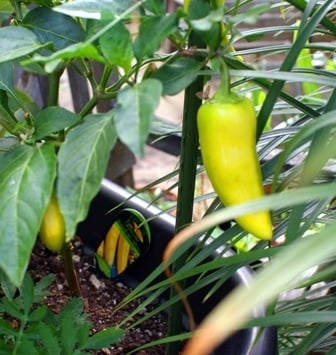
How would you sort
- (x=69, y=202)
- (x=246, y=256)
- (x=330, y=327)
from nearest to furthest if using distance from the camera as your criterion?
(x=69, y=202) → (x=246, y=256) → (x=330, y=327)

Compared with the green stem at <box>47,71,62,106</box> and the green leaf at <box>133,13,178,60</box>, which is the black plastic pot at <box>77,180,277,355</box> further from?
the green leaf at <box>133,13,178,60</box>

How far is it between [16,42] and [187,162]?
0.19 m

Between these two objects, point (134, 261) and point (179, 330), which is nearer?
point (179, 330)

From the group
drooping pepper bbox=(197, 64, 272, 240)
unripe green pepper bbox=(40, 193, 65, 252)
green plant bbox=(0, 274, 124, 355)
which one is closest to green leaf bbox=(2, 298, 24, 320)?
green plant bbox=(0, 274, 124, 355)

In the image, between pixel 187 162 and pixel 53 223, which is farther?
pixel 187 162

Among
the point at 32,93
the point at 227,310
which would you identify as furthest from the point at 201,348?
the point at 32,93

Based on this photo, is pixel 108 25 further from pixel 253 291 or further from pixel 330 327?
pixel 330 327

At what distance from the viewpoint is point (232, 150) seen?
436 mm

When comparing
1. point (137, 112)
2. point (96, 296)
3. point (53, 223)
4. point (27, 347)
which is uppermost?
point (137, 112)

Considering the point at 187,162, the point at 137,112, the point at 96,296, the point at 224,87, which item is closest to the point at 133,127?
the point at 137,112

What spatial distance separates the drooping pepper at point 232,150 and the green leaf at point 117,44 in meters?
0.07

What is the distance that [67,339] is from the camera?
21.2 inches

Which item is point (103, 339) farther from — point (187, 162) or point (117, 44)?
point (117, 44)

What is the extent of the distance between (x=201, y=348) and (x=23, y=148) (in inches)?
9.8
